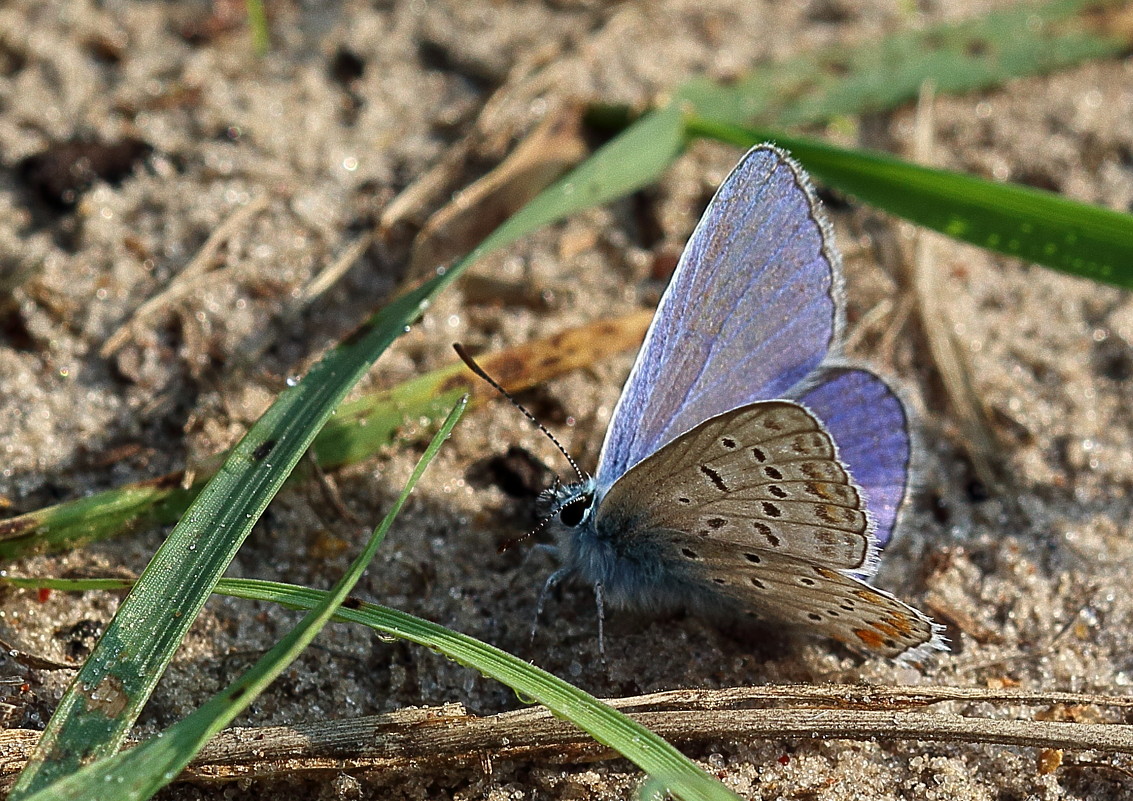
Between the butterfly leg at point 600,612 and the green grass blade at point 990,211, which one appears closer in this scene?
the butterfly leg at point 600,612

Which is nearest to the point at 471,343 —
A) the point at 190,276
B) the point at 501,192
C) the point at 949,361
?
the point at 501,192

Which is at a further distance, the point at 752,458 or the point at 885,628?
the point at 885,628

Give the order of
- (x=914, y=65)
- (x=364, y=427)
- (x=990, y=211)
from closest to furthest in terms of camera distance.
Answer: (x=364, y=427) → (x=990, y=211) → (x=914, y=65)

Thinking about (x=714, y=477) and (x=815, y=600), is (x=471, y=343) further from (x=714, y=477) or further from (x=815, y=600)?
(x=815, y=600)

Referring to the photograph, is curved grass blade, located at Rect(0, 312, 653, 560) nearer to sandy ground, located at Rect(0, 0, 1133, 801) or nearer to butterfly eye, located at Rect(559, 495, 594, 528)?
sandy ground, located at Rect(0, 0, 1133, 801)

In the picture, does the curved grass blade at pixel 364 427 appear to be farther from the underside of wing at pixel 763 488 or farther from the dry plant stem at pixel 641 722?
the underside of wing at pixel 763 488

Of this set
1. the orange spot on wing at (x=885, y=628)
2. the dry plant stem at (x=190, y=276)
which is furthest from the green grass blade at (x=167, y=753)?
the dry plant stem at (x=190, y=276)
